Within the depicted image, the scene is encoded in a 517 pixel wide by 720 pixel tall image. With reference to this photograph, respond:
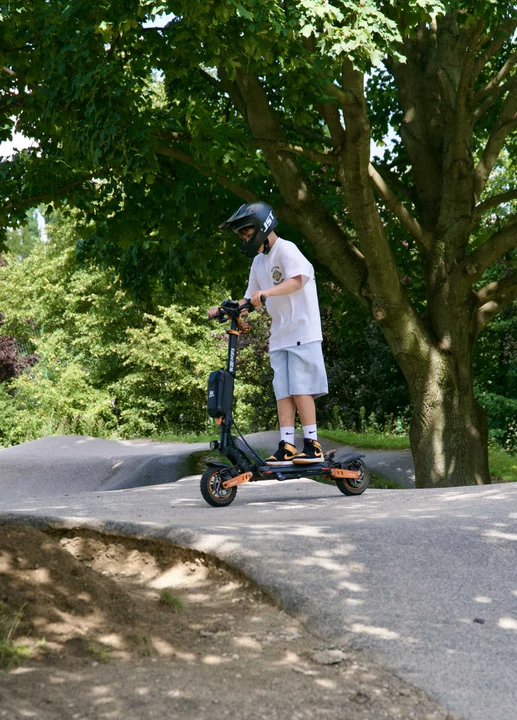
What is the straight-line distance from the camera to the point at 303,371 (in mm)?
6859

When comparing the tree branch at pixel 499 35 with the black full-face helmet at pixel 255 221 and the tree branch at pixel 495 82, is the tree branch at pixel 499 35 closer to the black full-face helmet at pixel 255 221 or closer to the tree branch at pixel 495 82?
the tree branch at pixel 495 82

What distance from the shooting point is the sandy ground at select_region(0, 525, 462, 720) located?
2.95 metres

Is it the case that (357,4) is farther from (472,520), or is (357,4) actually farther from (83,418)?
(83,418)

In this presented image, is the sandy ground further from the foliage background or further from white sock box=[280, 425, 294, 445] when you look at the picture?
the foliage background

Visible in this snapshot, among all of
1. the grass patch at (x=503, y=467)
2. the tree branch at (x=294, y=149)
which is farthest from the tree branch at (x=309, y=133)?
the grass patch at (x=503, y=467)

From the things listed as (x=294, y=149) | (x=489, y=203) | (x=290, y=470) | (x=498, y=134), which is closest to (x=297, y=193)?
(x=294, y=149)

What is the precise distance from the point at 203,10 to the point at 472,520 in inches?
176

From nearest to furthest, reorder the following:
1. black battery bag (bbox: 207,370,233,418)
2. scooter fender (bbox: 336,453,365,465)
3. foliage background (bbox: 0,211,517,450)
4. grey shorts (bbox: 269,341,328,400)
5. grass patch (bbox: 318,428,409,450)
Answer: black battery bag (bbox: 207,370,233,418), grey shorts (bbox: 269,341,328,400), scooter fender (bbox: 336,453,365,465), grass patch (bbox: 318,428,409,450), foliage background (bbox: 0,211,517,450)

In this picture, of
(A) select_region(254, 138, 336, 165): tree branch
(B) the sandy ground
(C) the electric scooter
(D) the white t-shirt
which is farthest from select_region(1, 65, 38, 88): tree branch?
(B) the sandy ground

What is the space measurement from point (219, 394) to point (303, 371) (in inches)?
31.1

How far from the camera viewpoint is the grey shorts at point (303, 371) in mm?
6840

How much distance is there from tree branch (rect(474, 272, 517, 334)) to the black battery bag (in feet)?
16.9

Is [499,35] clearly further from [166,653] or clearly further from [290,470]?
[166,653]

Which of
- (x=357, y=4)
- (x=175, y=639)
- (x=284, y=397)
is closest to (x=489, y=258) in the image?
(x=357, y=4)
